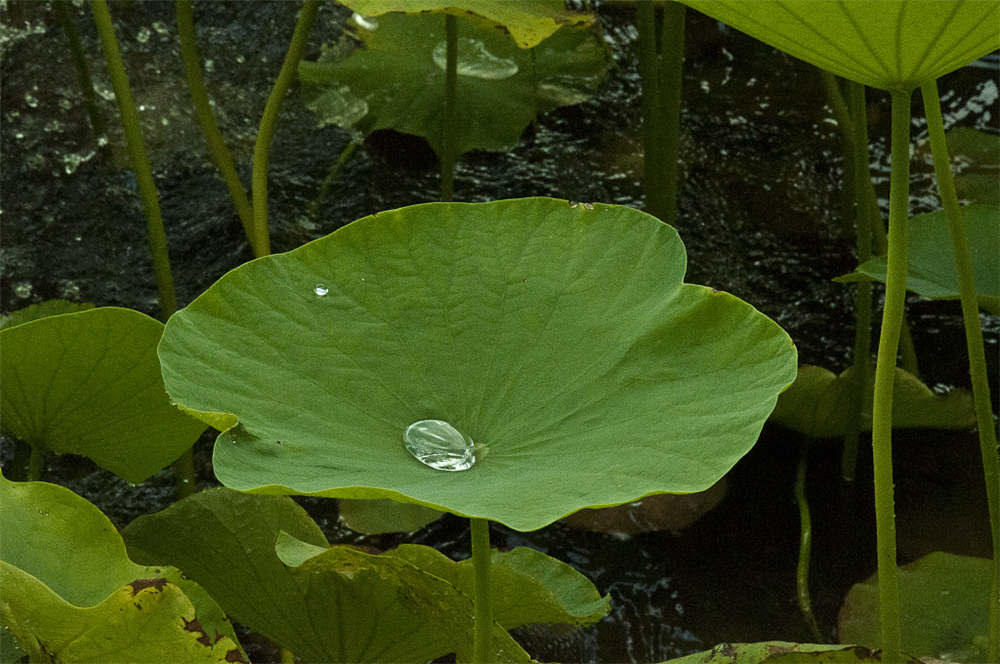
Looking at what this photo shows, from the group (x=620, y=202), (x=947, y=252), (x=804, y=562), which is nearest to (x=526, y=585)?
(x=804, y=562)

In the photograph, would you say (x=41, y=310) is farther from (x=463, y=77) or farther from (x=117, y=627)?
(x=463, y=77)

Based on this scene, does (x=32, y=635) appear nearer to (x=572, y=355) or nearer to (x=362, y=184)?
(x=572, y=355)

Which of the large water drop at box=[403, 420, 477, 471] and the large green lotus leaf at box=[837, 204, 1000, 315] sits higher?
the large water drop at box=[403, 420, 477, 471]

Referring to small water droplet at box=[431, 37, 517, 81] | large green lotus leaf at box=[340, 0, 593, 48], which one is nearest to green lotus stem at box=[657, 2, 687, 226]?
large green lotus leaf at box=[340, 0, 593, 48]

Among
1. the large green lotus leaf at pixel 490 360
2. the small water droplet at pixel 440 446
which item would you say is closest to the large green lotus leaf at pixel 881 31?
the large green lotus leaf at pixel 490 360

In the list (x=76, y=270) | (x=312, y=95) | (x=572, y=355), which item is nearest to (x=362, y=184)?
(x=312, y=95)

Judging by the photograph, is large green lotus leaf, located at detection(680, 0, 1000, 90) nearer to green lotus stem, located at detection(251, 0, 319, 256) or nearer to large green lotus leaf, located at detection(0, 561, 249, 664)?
large green lotus leaf, located at detection(0, 561, 249, 664)
